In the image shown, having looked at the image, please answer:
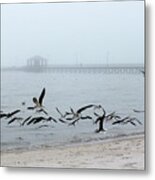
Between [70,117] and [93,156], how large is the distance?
0.17m

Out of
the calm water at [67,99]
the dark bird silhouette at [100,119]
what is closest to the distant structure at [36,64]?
the calm water at [67,99]

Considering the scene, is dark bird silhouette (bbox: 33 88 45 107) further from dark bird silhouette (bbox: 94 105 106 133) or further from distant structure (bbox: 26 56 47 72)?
dark bird silhouette (bbox: 94 105 106 133)

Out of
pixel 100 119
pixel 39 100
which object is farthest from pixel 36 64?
pixel 100 119

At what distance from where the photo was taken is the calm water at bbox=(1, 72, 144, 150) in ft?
6.09

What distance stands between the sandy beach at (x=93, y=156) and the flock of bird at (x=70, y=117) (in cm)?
7

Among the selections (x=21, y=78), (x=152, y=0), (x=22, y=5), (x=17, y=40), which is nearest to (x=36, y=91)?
(x=21, y=78)

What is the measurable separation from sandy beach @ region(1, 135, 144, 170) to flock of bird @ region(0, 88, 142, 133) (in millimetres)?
68

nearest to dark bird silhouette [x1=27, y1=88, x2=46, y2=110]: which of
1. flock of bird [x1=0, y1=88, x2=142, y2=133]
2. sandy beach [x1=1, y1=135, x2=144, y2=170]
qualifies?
flock of bird [x1=0, y1=88, x2=142, y2=133]

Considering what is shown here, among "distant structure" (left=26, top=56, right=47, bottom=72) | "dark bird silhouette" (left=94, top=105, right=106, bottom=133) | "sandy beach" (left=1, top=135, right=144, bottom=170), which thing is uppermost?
"distant structure" (left=26, top=56, right=47, bottom=72)

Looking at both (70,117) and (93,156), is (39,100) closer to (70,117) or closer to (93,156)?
(70,117)

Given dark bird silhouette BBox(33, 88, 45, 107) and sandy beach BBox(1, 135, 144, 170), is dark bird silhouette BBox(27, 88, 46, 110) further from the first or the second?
sandy beach BBox(1, 135, 144, 170)

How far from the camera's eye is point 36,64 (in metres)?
1.91

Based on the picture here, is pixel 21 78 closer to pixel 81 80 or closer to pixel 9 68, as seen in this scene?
pixel 9 68

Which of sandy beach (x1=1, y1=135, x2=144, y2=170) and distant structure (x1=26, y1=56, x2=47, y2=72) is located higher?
distant structure (x1=26, y1=56, x2=47, y2=72)
